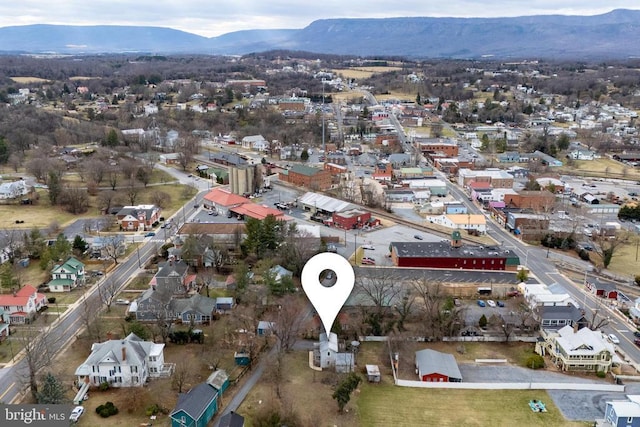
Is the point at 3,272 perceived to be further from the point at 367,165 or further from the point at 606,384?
the point at 367,165

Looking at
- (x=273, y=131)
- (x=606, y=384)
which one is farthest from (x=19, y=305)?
(x=273, y=131)

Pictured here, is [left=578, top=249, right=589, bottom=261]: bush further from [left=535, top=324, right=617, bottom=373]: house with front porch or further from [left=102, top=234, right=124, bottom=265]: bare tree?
[left=102, top=234, right=124, bottom=265]: bare tree

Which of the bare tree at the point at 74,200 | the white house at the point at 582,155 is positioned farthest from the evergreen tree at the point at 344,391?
the white house at the point at 582,155

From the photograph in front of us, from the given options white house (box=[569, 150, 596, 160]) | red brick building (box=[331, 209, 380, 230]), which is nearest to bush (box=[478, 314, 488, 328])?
red brick building (box=[331, 209, 380, 230])

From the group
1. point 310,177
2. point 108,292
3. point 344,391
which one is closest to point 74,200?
point 108,292

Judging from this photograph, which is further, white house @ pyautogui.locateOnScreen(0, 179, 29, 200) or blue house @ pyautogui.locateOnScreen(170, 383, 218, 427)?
white house @ pyautogui.locateOnScreen(0, 179, 29, 200)

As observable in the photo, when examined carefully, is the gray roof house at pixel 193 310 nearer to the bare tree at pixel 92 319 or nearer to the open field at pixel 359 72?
the bare tree at pixel 92 319
